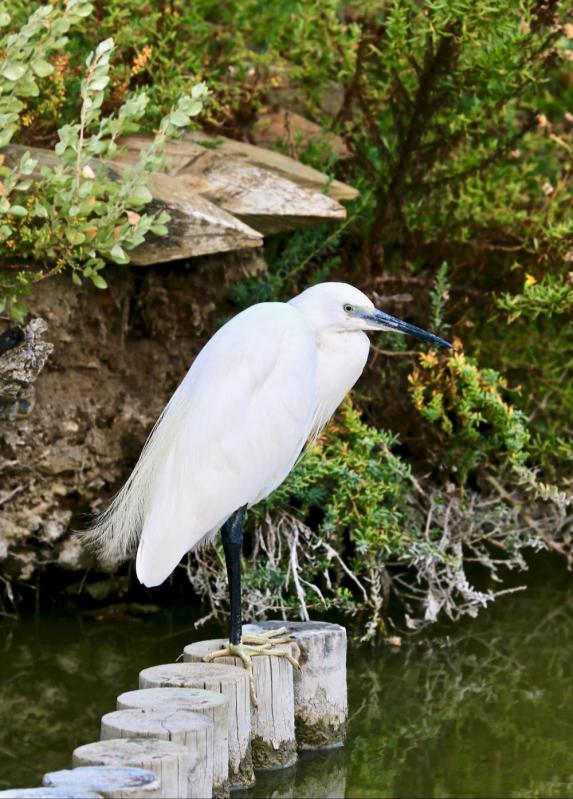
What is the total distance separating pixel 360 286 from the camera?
18.2ft

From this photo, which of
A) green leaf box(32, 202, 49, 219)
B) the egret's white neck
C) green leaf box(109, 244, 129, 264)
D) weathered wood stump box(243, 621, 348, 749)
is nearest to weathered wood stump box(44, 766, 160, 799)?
weathered wood stump box(243, 621, 348, 749)

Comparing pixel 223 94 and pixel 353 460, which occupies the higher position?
pixel 223 94

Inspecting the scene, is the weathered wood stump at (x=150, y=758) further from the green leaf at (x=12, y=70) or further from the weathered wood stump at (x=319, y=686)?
the green leaf at (x=12, y=70)

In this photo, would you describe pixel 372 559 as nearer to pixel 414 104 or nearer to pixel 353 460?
pixel 353 460

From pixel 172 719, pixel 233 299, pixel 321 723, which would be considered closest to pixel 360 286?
pixel 233 299

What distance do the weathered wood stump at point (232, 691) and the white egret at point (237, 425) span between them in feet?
0.50

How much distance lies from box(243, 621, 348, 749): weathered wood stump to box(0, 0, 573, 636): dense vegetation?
0.85 meters

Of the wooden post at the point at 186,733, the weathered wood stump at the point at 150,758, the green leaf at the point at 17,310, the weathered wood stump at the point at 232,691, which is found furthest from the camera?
the green leaf at the point at 17,310

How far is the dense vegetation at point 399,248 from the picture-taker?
4.88 metres

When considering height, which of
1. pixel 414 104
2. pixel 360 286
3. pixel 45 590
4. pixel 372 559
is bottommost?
pixel 45 590

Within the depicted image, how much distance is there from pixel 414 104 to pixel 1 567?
8.80ft

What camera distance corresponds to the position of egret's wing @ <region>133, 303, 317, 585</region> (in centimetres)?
358

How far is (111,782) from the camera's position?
8.70ft

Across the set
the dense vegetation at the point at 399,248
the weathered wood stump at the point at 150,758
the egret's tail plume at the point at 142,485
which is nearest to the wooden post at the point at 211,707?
the weathered wood stump at the point at 150,758
